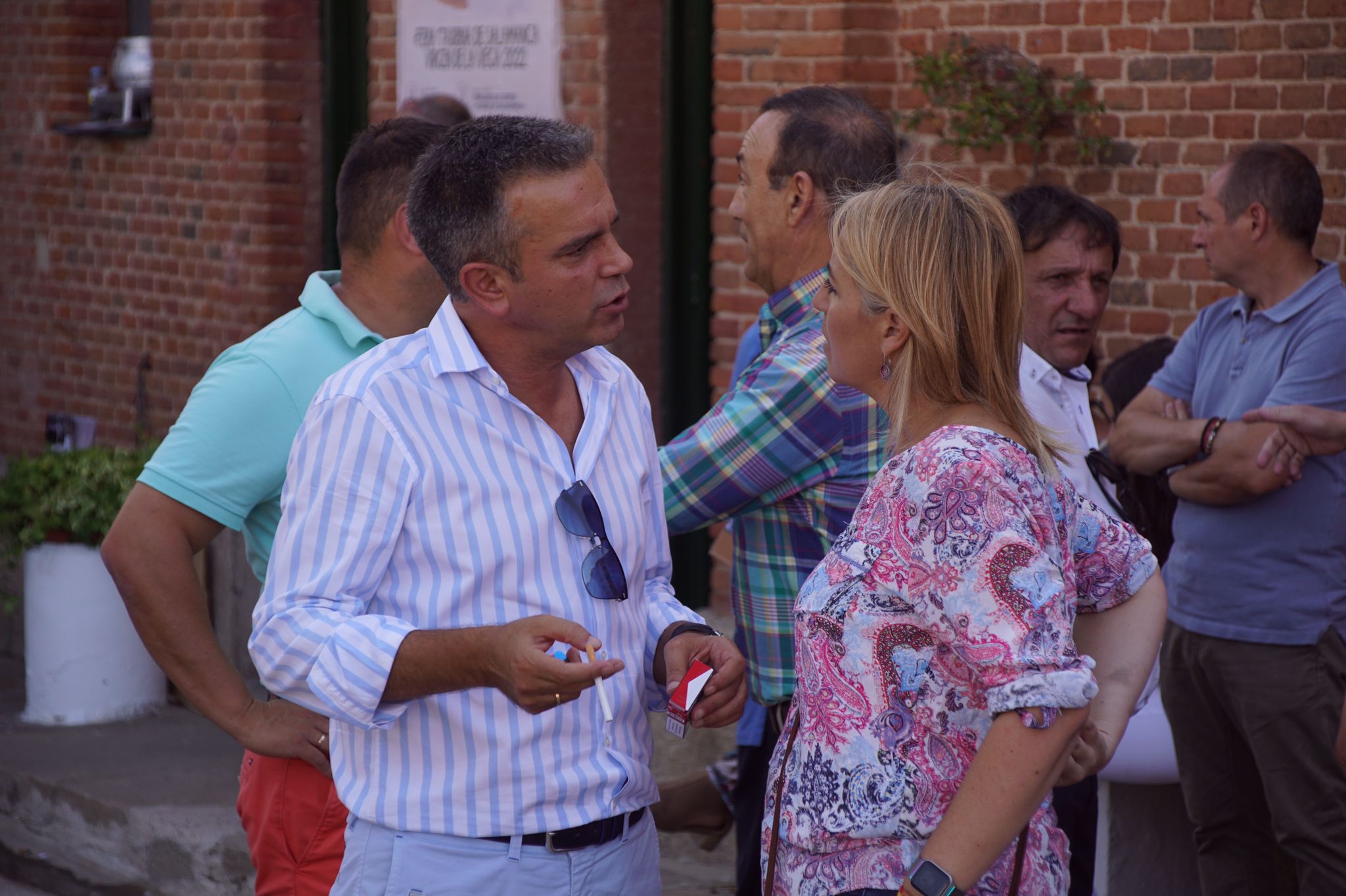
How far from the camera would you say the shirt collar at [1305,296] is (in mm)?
4164

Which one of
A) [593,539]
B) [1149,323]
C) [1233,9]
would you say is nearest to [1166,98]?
[1233,9]

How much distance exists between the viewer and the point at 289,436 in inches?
112

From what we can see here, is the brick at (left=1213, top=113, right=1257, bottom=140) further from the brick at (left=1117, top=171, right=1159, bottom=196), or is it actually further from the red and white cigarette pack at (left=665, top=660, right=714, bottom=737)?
the red and white cigarette pack at (left=665, top=660, right=714, bottom=737)

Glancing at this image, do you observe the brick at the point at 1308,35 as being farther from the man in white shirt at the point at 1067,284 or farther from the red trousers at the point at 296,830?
the red trousers at the point at 296,830

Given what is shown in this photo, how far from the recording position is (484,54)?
6605 mm

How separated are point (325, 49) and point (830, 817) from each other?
6.32 metres

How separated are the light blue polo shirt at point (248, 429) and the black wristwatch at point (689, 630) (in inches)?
30.5

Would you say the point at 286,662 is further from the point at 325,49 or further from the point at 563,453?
the point at 325,49

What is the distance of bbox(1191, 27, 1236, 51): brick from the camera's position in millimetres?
4844

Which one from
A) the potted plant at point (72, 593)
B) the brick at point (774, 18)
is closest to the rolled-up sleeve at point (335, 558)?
the brick at point (774, 18)

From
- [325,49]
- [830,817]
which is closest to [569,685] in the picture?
[830,817]

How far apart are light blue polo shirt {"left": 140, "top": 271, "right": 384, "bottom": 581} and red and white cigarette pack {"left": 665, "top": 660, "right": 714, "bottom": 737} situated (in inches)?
34.2

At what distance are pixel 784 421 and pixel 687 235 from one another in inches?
135

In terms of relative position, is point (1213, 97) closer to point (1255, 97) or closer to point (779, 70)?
point (1255, 97)
